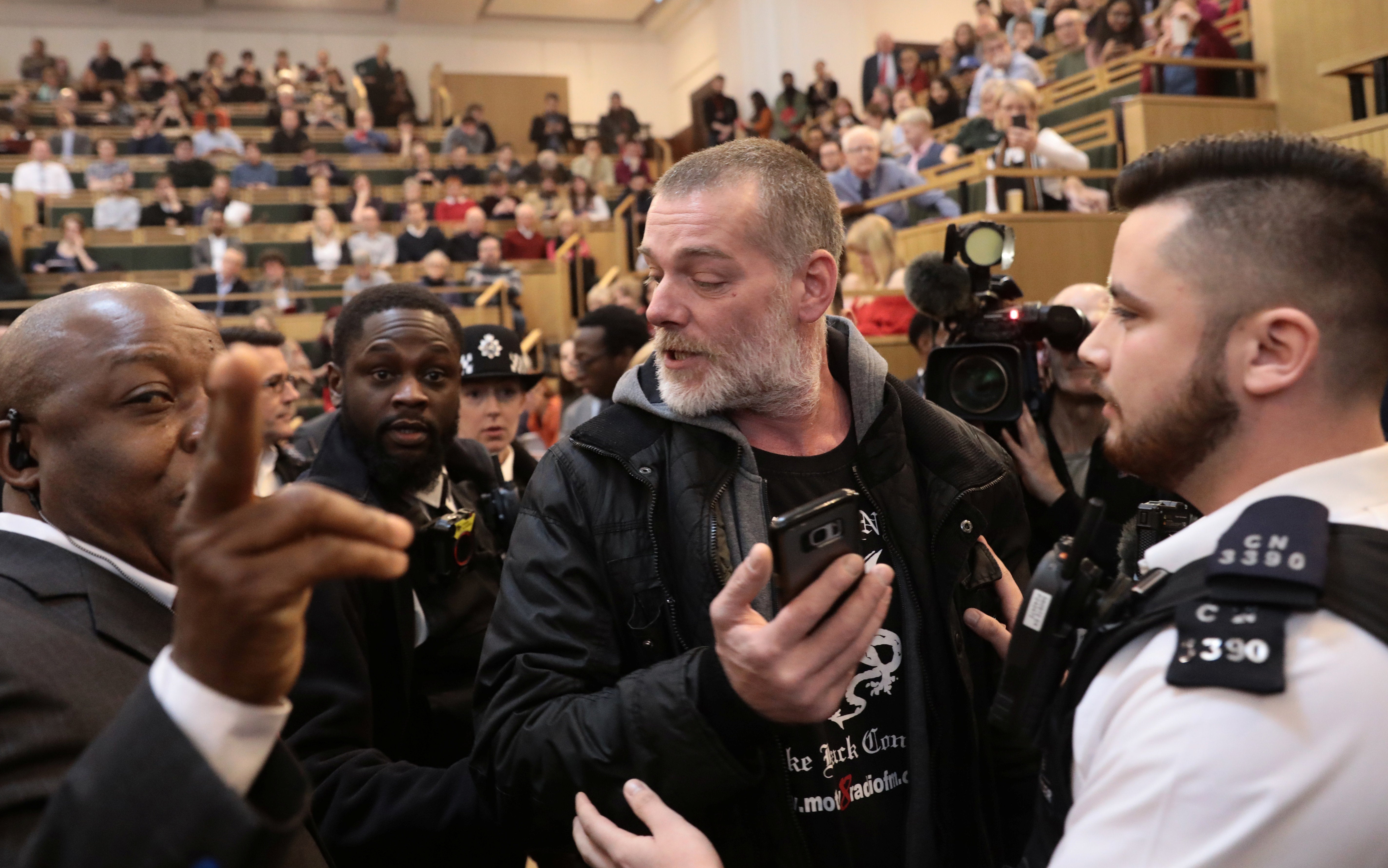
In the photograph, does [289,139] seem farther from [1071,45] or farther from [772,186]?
[772,186]

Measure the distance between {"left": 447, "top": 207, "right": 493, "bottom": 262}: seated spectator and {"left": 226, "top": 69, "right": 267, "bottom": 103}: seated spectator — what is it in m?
5.99

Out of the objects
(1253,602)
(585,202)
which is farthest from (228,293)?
(1253,602)

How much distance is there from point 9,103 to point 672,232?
1549 cm

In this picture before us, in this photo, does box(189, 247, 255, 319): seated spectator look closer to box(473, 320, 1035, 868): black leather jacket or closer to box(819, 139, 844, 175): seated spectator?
box(819, 139, 844, 175): seated spectator

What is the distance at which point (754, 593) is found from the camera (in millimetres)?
1166

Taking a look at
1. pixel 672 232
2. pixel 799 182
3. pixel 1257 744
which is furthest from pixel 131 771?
pixel 799 182

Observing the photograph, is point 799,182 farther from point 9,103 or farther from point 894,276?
point 9,103

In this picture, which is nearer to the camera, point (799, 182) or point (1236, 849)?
point (1236, 849)

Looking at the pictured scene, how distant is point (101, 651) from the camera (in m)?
1.13

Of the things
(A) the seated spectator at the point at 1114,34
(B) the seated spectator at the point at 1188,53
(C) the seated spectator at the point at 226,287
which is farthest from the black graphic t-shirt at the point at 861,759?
(C) the seated spectator at the point at 226,287

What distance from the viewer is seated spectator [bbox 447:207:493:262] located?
1116 centimetres

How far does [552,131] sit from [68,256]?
7079 millimetres

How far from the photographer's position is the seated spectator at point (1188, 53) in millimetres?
7320

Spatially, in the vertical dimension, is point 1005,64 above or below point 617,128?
below
